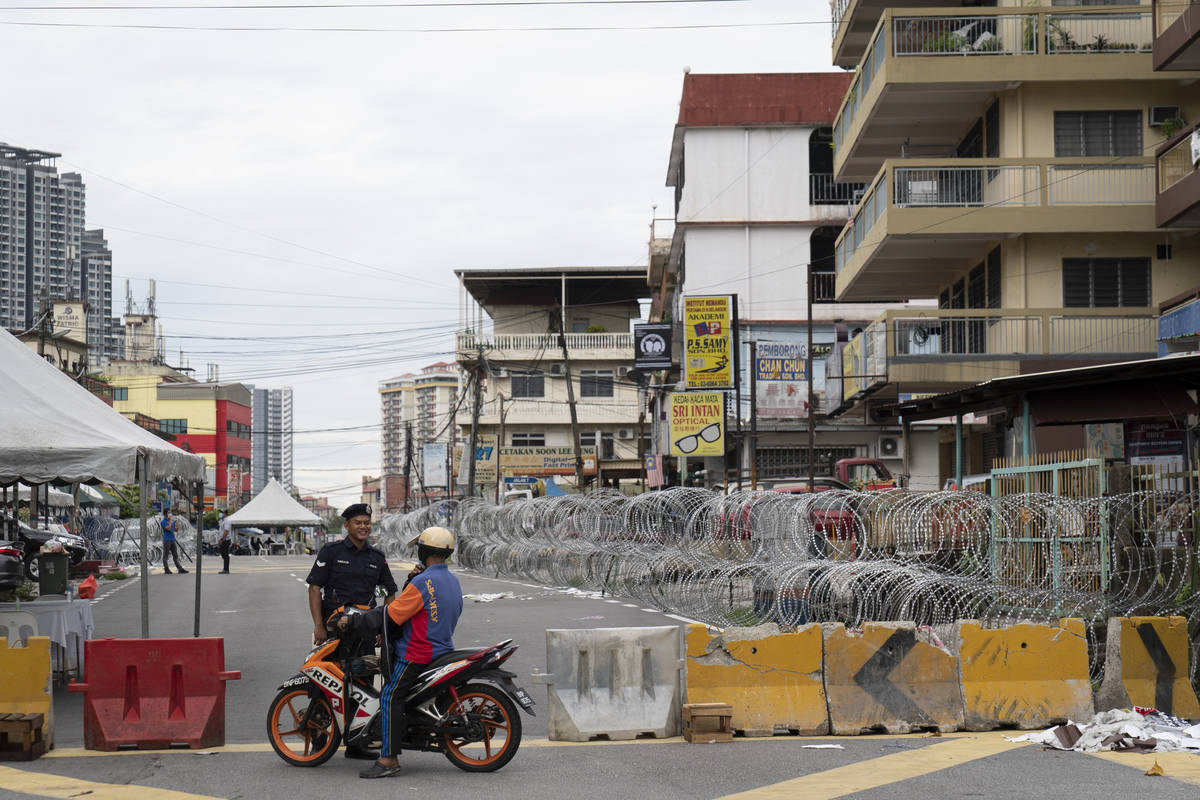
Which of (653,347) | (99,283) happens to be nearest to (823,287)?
(653,347)

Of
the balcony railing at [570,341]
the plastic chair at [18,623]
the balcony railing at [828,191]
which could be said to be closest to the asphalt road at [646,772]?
the plastic chair at [18,623]

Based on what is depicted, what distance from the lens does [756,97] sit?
5216cm

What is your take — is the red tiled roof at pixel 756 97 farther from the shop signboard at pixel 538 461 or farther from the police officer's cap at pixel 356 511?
the police officer's cap at pixel 356 511

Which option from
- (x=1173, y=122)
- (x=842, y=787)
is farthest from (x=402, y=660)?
(x=1173, y=122)

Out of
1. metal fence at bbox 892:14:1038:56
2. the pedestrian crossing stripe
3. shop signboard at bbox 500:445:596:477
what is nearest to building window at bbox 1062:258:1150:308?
metal fence at bbox 892:14:1038:56

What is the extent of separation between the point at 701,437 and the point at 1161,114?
13810 mm

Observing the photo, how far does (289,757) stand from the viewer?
9445 millimetres

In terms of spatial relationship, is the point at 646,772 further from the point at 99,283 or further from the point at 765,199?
the point at 99,283

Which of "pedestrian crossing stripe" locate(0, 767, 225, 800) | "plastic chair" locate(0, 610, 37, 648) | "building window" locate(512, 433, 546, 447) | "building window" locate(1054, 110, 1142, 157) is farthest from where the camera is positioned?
"building window" locate(512, 433, 546, 447)

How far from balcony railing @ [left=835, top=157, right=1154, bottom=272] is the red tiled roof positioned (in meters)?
22.1

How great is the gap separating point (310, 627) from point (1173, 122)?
2044 centimetres

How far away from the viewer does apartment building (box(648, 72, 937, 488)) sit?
51719 millimetres

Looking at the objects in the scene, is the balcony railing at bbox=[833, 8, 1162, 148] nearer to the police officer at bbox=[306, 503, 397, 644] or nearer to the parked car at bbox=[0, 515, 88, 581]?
the parked car at bbox=[0, 515, 88, 581]

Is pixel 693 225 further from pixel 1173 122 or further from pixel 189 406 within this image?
pixel 189 406
